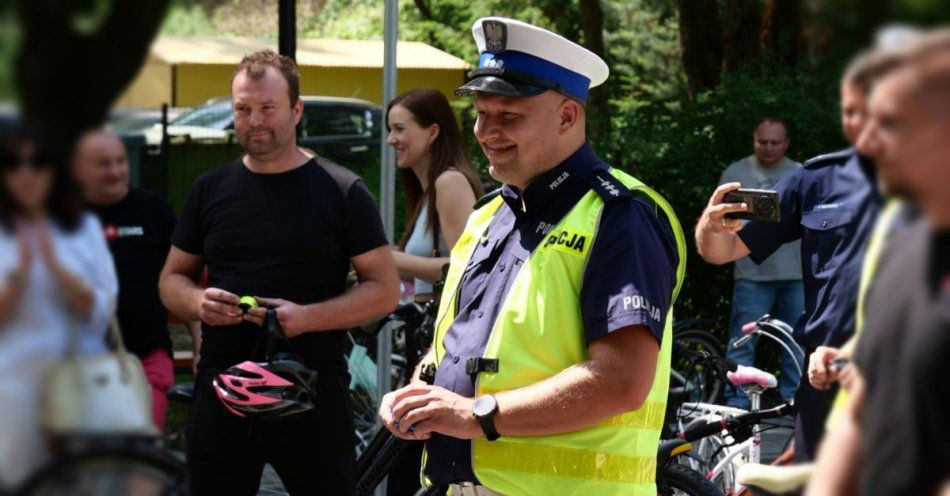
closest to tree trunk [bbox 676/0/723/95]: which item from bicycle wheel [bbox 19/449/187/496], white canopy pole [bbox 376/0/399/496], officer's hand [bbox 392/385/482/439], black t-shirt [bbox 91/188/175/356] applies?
white canopy pole [bbox 376/0/399/496]

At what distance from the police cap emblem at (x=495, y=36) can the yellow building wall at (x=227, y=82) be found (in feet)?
1.90

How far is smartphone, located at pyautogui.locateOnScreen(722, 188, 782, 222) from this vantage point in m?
3.50

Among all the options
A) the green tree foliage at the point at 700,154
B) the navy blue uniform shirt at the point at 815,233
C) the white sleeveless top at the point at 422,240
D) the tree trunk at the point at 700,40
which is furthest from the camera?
the tree trunk at the point at 700,40

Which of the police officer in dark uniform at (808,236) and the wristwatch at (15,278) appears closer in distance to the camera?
the wristwatch at (15,278)

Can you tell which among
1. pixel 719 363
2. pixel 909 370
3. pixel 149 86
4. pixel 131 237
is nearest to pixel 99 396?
pixel 149 86

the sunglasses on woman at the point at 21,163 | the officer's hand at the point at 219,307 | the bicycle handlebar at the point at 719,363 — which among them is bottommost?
the bicycle handlebar at the point at 719,363

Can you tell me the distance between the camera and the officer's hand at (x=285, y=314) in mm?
4141

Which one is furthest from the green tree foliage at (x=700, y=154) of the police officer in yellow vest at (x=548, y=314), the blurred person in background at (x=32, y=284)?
the blurred person in background at (x=32, y=284)

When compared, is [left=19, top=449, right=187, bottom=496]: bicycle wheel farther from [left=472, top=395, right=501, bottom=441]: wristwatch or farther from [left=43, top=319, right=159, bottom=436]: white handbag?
[left=472, top=395, right=501, bottom=441]: wristwatch

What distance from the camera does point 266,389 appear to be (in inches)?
158

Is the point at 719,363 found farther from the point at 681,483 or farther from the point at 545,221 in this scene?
the point at 545,221

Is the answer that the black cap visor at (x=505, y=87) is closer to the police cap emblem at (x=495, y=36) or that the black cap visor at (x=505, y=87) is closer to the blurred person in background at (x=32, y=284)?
Answer: the police cap emblem at (x=495, y=36)

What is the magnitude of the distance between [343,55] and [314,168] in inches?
108

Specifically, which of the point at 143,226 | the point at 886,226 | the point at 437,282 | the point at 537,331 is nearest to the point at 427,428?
the point at 537,331
